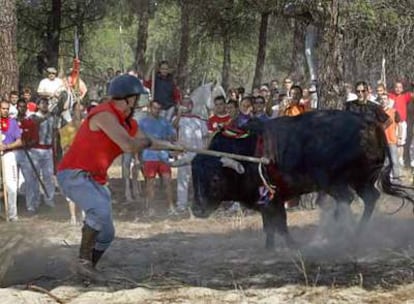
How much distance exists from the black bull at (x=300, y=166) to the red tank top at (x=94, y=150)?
1.84 m

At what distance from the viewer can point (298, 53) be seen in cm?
2427

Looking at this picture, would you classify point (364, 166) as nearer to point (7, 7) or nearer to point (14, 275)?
point (14, 275)

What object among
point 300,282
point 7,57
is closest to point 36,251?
point 300,282

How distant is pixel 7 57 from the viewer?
15.8 metres

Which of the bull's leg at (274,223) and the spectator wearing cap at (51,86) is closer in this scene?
the bull's leg at (274,223)

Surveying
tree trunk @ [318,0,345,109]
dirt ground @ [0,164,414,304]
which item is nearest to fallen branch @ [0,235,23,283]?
dirt ground @ [0,164,414,304]

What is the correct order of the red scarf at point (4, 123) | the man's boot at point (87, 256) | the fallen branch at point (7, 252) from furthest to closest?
1. the red scarf at point (4, 123)
2. the fallen branch at point (7, 252)
3. the man's boot at point (87, 256)

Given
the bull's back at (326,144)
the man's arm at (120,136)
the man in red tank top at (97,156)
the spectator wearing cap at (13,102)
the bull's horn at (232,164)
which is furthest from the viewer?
the spectator wearing cap at (13,102)

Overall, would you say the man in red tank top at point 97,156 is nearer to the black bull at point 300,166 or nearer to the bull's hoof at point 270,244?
the black bull at point 300,166

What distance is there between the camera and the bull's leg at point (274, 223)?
9523mm

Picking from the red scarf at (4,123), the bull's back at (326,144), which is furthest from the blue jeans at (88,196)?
the red scarf at (4,123)

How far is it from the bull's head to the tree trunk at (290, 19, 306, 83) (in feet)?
46.1

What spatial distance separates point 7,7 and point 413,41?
9927mm

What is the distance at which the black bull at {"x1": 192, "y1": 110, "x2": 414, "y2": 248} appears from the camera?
936cm
